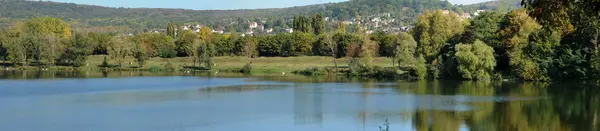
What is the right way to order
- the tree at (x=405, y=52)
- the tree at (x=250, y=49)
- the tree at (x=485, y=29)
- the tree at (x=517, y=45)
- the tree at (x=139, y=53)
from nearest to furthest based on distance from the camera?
the tree at (x=517, y=45) < the tree at (x=485, y=29) < the tree at (x=405, y=52) < the tree at (x=139, y=53) < the tree at (x=250, y=49)

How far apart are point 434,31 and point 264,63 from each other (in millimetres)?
19998

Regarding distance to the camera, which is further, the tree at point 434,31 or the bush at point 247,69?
the bush at point 247,69

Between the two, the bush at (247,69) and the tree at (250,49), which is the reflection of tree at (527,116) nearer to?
the bush at (247,69)

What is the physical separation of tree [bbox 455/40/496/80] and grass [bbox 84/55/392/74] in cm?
1293

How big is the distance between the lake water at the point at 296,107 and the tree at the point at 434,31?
10.7 meters

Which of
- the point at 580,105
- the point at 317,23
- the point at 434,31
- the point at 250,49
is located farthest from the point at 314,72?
the point at 317,23

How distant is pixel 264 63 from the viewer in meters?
74.0

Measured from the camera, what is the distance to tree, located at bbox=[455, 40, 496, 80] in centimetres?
5031

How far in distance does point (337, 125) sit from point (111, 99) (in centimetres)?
1436

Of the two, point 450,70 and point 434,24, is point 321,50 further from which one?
point 450,70

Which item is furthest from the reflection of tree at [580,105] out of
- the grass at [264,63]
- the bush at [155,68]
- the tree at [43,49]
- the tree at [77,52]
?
the tree at [43,49]

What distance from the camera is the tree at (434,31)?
58.2m

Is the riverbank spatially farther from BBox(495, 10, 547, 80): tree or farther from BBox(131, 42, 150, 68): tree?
BBox(495, 10, 547, 80): tree

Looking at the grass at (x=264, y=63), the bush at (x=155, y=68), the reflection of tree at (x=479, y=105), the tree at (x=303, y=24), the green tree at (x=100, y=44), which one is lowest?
the reflection of tree at (x=479, y=105)
